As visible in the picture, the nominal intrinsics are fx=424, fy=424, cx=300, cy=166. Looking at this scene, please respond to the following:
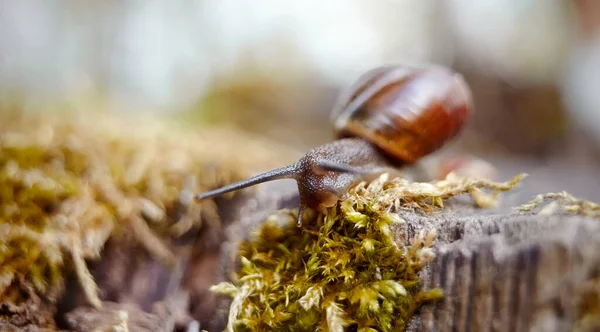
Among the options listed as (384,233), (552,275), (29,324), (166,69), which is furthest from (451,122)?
(166,69)

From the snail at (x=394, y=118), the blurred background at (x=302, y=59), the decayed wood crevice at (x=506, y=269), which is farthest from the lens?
the blurred background at (x=302, y=59)

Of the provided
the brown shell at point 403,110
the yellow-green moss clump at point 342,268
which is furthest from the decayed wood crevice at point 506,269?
the brown shell at point 403,110

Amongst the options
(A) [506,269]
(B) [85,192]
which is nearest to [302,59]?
(B) [85,192]

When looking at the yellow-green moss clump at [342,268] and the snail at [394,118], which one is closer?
the yellow-green moss clump at [342,268]

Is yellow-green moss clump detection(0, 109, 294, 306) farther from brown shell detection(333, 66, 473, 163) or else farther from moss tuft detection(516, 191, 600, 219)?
moss tuft detection(516, 191, 600, 219)

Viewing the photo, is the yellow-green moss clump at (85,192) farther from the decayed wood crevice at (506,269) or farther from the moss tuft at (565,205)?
the moss tuft at (565,205)

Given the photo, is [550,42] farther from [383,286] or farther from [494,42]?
[383,286]
